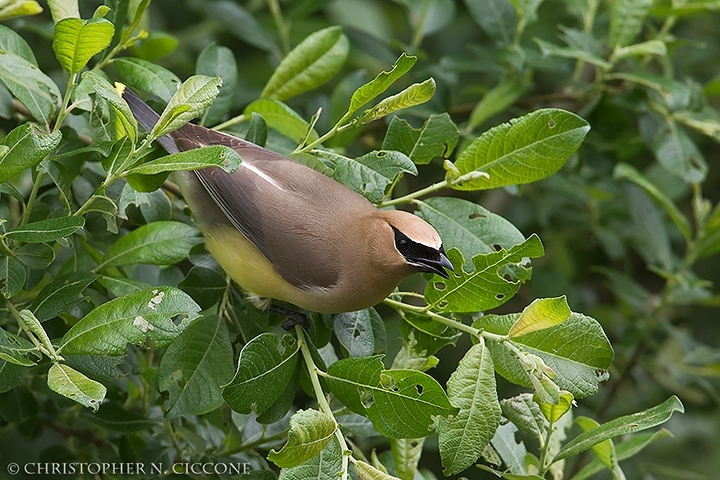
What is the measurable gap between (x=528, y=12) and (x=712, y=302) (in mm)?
1700

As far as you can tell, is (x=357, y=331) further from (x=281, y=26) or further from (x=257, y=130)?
(x=281, y=26)

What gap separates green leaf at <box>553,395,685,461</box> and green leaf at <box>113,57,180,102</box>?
59.4 inches

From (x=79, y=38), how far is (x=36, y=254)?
54 centimetres

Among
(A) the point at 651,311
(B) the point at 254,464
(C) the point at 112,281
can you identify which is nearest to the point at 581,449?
(B) the point at 254,464

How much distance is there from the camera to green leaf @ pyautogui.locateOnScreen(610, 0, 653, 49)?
346cm

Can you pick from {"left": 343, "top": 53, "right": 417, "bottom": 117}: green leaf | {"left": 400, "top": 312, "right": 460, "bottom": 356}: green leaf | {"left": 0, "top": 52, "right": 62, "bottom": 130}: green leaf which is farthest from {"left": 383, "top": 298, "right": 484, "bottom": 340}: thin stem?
{"left": 0, "top": 52, "right": 62, "bottom": 130}: green leaf

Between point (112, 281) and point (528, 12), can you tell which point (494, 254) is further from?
point (528, 12)

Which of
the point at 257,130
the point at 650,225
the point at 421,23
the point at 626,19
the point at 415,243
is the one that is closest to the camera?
the point at 415,243

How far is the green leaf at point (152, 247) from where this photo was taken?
236cm

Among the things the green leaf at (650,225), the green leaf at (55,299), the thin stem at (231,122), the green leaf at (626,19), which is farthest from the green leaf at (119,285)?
the green leaf at (650,225)

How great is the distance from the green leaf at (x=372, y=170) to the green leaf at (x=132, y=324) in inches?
25.4

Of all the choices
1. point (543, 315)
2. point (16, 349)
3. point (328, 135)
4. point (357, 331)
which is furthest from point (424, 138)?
point (16, 349)

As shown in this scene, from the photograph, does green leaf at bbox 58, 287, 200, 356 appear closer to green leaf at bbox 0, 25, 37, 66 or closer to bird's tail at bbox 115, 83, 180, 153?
bird's tail at bbox 115, 83, 180, 153

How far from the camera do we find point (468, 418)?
6.58ft
